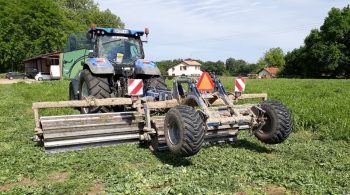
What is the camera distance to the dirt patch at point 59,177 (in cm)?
442

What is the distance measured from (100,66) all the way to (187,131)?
3.66 metres

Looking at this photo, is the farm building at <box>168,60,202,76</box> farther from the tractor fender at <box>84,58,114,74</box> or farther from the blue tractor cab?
the tractor fender at <box>84,58,114,74</box>

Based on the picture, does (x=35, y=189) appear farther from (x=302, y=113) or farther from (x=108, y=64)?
(x=302, y=113)

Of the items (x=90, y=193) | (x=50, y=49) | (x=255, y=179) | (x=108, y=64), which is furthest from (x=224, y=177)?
(x=50, y=49)

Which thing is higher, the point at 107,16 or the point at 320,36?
the point at 107,16

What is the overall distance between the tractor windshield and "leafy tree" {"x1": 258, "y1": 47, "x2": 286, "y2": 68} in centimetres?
10288

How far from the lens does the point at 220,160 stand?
199 inches

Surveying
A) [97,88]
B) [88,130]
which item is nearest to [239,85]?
[88,130]

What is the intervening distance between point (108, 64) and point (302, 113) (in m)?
4.62

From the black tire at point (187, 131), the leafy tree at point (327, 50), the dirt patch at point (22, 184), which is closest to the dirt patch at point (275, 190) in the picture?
the black tire at point (187, 131)

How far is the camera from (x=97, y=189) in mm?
4059

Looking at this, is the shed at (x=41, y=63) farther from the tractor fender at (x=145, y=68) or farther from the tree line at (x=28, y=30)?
the tractor fender at (x=145, y=68)

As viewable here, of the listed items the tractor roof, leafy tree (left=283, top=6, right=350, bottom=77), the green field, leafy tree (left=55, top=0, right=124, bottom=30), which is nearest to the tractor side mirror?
the tractor roof

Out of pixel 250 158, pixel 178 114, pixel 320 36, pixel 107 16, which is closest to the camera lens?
pixel 178 114
